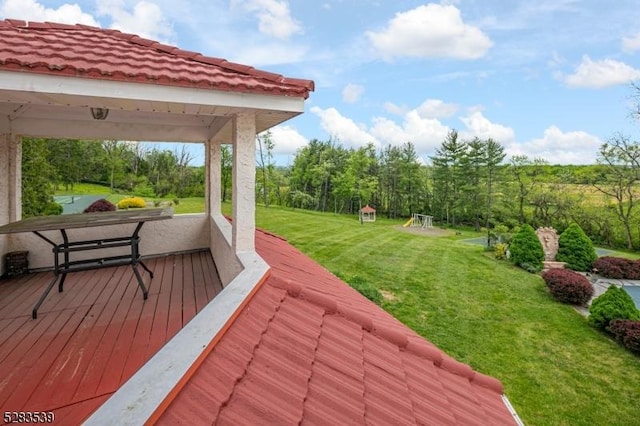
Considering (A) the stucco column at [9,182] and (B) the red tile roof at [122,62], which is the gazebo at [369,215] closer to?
(A) the stucco column at [9,182]

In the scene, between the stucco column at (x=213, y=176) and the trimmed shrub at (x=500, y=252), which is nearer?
the stucco column at (x=213, y=176)

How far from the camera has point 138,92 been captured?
7.66ft

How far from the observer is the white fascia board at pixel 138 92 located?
2.10 meters

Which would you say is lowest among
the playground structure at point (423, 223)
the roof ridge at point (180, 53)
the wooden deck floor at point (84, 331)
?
the playground structure at point (423, 223)

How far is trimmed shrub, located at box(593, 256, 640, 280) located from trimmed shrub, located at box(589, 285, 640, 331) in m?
5.98

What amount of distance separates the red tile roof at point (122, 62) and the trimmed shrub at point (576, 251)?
53.6 ft

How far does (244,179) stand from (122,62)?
1.20 m

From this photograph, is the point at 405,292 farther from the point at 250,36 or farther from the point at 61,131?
the point at 250,36

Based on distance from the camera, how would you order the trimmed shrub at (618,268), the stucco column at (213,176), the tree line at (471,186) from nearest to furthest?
the stucco column at (213,176), the trimmed shrub at (618,268), the tree line at (471,186)

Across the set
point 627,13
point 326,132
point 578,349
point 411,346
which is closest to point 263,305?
point 411,346

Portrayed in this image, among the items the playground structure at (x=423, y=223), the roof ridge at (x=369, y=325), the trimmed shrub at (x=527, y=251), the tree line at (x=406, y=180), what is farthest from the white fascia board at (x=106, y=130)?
the playground structure at (x=423, y=223)

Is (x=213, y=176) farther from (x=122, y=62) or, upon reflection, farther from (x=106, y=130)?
(x=122, y=62)

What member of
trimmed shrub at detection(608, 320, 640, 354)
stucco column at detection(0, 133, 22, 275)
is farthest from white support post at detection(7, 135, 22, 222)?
trimmed shrub at detection(608, 320, 640, 354)

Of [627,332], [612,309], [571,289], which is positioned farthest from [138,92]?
[571,289]
